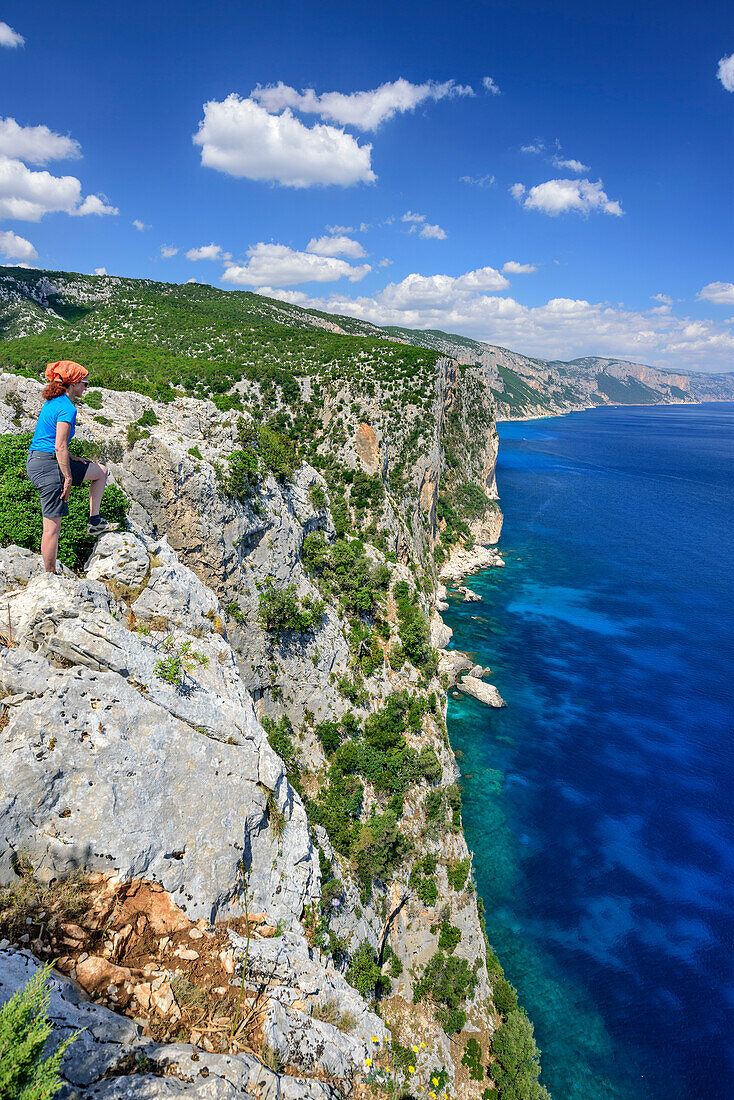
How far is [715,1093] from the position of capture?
67.1ft

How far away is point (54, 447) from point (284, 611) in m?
12.1

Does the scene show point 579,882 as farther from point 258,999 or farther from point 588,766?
point 258,999

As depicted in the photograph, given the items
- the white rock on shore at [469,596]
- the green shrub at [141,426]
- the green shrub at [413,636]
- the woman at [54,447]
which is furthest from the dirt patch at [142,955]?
the white rock on shore at [469,596]

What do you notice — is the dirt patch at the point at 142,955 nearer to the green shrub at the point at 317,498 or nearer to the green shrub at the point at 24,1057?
the green shrub at the point at 24,1057

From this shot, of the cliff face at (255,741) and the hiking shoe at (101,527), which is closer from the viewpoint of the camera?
the cliff face at (255,741)

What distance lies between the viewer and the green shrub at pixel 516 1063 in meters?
17.7

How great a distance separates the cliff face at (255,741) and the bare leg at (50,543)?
0.38 metres

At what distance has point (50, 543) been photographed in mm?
8883

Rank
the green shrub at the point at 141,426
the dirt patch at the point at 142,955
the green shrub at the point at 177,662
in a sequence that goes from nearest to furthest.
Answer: the dirt patch at the point at 142,955
the green shrub at the point at 177,662
the green shrub at the point at 141,426

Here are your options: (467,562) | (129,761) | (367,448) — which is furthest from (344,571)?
(467,562)

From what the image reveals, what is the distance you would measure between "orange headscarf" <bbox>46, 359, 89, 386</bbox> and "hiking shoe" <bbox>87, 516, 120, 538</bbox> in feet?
12.6

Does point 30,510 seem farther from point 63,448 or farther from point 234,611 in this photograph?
point 234,611

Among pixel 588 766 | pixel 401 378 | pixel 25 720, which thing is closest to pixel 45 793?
pixel 25 720

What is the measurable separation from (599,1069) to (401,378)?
59.3 metres
